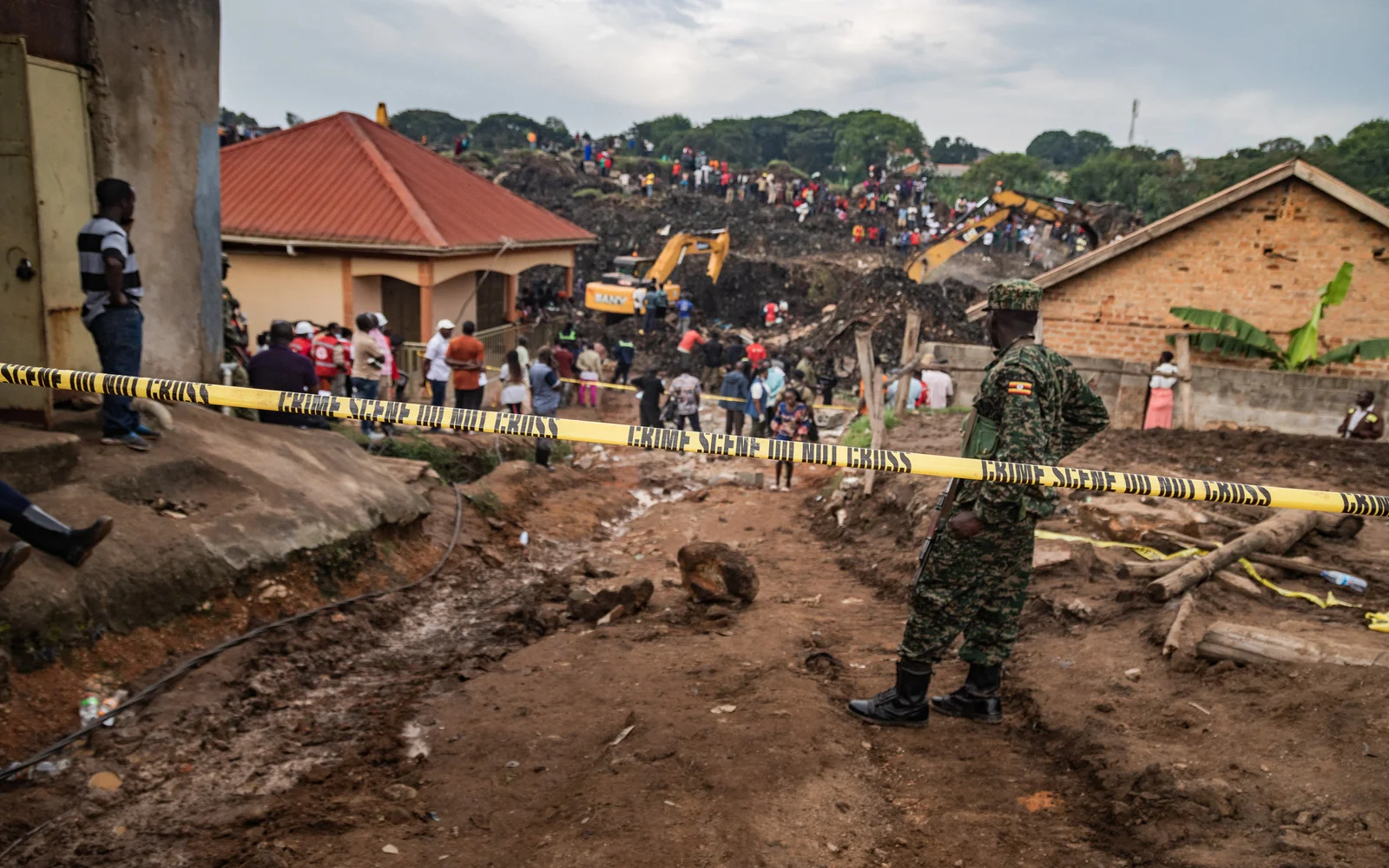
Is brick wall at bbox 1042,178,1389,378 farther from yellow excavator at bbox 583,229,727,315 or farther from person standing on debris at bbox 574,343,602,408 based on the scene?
yellow excavator at bbox 583,229,727,315

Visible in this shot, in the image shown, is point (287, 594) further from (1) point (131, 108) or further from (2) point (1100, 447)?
(2) point (1100, 447)

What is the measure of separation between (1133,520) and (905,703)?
373 cm

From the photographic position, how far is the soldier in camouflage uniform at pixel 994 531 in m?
3.70

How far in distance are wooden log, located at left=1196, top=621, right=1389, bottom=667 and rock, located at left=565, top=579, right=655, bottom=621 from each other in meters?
3.49

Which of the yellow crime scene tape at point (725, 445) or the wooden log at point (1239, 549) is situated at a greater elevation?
the yellow crime scene tape at point (725, 445)

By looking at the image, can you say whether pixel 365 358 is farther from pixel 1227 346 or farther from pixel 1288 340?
pixel 1288 340

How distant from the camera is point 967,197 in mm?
54000

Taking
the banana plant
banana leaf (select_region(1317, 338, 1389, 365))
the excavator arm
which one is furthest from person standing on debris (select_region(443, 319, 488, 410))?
the excavator arm

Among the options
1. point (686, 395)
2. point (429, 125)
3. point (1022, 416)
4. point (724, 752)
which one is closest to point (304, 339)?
point (686, 395)

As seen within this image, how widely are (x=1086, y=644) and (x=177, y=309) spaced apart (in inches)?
303

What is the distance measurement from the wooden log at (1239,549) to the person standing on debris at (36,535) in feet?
19.1

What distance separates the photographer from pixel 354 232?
51.2ft

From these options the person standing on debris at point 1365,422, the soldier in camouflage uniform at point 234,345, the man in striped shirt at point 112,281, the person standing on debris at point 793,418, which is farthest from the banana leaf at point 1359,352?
the man in striped shirt at point 112,281

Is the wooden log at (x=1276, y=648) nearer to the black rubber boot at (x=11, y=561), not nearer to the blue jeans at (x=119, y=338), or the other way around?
the black rubber boot at (x=11, y=561)
